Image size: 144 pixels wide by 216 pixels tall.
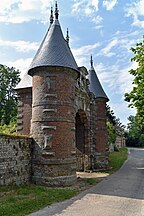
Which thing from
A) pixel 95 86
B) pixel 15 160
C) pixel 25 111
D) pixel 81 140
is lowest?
pixel 15 160

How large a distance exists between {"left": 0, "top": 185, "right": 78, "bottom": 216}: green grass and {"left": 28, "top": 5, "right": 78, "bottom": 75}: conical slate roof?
24.0ft

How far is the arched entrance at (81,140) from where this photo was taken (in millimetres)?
23152

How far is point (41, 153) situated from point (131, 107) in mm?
10358

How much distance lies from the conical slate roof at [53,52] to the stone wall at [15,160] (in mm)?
4811

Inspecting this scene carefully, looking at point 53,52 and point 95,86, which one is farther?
point 95,86

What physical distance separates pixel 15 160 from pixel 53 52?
6963mm

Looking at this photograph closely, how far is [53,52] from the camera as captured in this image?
54.5 feet

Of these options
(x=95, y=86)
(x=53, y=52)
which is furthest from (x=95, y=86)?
(x=53, y=52)

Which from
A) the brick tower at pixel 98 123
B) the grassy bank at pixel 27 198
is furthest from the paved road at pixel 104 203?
the brick tower at pixel 98 123

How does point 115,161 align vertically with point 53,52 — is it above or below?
below

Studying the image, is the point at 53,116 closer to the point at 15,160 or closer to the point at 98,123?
the point at 15,160

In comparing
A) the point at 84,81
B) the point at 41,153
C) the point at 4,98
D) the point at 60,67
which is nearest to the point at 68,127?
the point at 41,153

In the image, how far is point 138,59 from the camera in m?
21.0

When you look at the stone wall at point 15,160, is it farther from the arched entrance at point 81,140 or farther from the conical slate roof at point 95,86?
the conical slate roof at point 95,86
